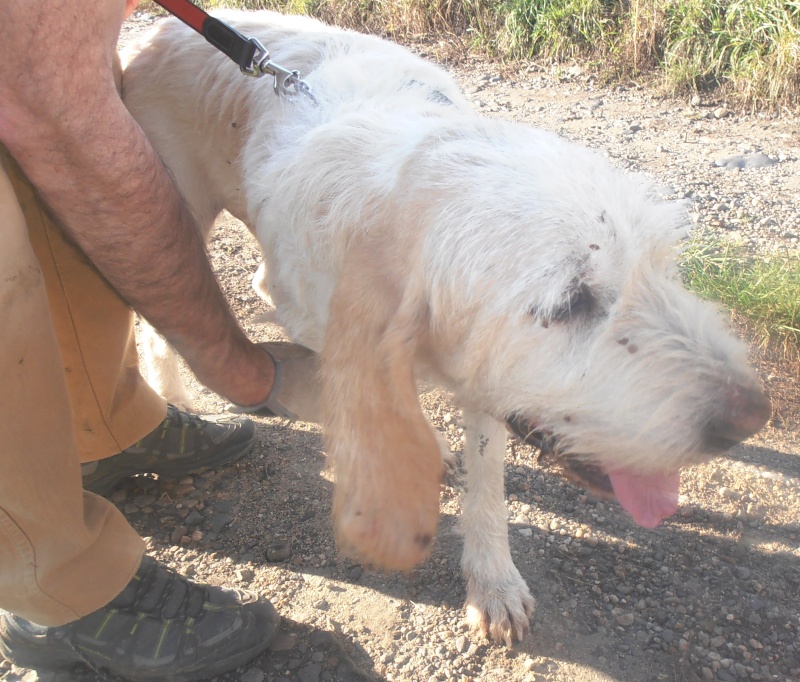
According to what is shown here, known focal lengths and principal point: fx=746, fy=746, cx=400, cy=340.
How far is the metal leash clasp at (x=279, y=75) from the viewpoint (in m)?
2.22

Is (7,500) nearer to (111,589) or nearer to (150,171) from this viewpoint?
(111,589)

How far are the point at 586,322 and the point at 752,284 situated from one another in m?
1.84

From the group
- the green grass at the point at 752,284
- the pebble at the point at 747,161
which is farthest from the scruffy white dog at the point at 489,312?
the pebble at the point at 747,161

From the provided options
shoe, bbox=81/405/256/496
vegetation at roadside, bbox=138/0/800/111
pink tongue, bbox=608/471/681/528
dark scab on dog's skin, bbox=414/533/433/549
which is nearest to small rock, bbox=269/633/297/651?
dark scab on dog's skin, bbox=414/533/433/549

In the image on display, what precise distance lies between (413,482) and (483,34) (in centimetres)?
476

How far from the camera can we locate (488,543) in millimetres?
2340

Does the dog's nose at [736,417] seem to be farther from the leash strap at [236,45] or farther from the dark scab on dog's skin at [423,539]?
the leash strap at [236,45]

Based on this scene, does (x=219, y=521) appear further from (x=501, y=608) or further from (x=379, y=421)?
(x=379, y=421)

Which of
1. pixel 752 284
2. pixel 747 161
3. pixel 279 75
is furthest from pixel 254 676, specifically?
pixel 747 161

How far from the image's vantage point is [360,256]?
1.80 metres

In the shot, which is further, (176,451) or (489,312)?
(176,451)

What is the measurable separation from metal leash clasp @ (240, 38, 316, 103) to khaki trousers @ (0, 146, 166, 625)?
753mm

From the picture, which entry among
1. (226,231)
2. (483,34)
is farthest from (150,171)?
(483,34)

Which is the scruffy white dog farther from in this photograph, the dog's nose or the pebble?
the pebble
